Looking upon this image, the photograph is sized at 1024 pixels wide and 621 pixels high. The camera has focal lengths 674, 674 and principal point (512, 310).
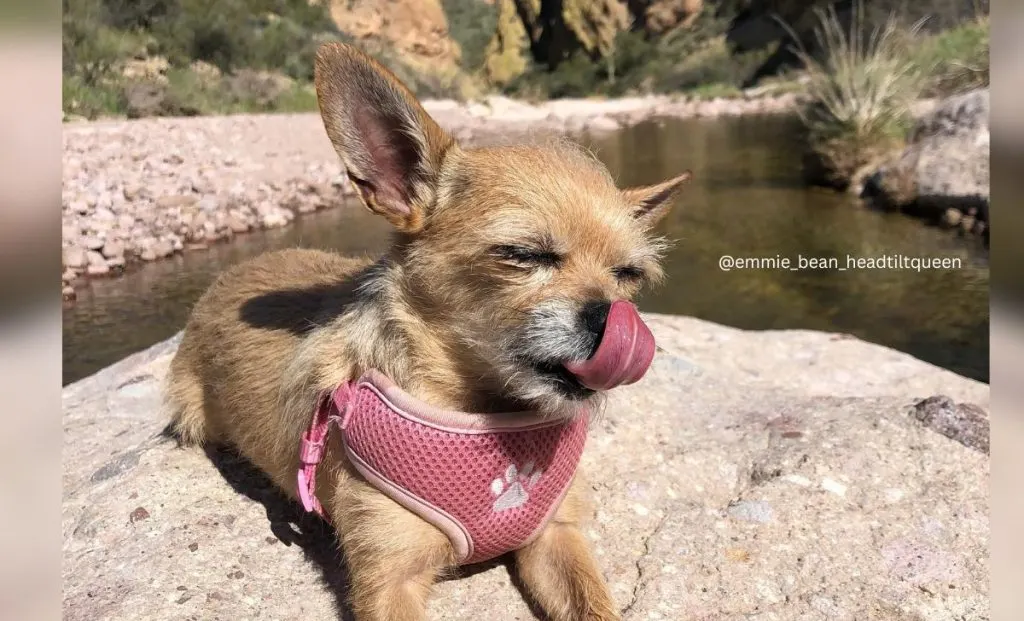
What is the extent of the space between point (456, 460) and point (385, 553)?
0.32m

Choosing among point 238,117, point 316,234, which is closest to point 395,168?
point 316,234

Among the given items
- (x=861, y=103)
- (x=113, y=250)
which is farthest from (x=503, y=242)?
(x=861, y=103)

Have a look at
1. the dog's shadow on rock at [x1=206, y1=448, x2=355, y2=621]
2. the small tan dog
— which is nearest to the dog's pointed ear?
the small tan dog

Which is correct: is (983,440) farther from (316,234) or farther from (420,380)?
(316,234)

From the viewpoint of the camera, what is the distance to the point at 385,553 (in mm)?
1750

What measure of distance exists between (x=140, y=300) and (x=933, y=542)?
518 cm

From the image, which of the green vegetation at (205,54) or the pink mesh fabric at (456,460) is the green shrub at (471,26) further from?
the pink mesh fabric at (456,460)

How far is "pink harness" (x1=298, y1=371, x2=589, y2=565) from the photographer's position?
5.54ft

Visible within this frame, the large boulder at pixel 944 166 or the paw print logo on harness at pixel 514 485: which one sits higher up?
the large boulder at pixel 944 166

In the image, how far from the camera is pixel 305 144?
8273 mm

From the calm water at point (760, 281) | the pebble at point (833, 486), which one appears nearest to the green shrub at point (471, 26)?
the calm water at point (760, 281)

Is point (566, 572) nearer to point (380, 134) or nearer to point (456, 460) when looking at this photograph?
point (456, 460)

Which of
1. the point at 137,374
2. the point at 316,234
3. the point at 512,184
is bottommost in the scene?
the point at 137,374

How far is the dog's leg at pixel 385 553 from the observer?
5.75 ft
